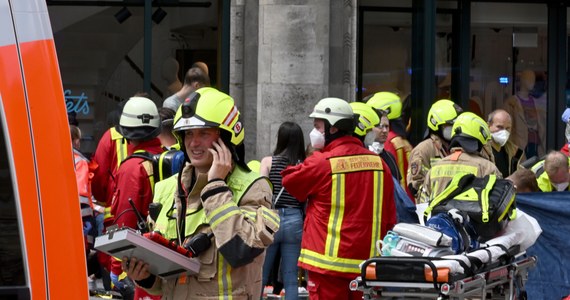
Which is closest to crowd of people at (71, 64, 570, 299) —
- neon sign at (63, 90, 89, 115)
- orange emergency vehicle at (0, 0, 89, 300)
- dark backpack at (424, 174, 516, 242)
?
dark backpack at (424, 174, 516, 242)

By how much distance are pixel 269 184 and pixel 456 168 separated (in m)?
4.79

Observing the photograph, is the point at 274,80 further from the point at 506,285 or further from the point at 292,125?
the point at 506,285

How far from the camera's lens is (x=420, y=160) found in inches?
474

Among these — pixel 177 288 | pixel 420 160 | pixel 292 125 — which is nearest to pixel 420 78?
pixel 420 160

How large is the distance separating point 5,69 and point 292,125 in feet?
25.0

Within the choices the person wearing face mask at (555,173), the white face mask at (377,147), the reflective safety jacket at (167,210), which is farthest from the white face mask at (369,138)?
the reflective safety jacket at (167,210)

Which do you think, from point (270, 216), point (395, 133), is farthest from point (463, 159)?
point (270, 216)

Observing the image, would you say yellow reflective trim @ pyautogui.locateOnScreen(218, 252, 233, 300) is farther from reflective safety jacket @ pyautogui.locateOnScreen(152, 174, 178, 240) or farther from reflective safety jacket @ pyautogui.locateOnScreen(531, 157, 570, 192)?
reflective safety jacket @ pyautogui.locateOnScreen(531, 157, 570, 192)

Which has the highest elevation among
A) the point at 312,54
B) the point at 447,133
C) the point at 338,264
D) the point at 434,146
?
the point at 312,54

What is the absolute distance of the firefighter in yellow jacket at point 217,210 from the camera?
5465 mm

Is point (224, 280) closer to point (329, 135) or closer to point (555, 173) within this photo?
point (329, 135)

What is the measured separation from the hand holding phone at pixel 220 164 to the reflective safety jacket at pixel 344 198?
3.43 m

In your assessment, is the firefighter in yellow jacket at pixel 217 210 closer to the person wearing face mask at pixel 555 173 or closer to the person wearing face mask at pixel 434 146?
the person wearing face mask at pixel 555 173

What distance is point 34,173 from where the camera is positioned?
3.60 metres
